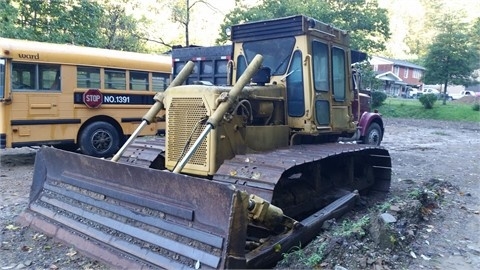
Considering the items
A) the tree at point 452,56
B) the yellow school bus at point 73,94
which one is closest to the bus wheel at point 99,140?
the yellow school bus at point 73,94

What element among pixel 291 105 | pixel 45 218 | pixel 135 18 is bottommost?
pixel 45 218

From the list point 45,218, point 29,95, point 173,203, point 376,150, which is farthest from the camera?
point 29,95

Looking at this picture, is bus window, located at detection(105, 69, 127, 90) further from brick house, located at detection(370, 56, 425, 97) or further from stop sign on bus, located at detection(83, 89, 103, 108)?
brick house, located at detection(370, 56, 425, 97)

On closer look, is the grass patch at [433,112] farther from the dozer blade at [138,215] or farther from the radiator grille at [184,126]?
the dozer blade at [138,215]

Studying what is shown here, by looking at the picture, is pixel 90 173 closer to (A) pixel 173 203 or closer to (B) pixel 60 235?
(B) pixel 60 235

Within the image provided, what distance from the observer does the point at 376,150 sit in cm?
659

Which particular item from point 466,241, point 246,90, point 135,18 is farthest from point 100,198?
point 135,18

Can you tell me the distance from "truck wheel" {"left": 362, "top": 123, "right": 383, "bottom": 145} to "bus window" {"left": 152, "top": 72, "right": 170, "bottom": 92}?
18.8 feet

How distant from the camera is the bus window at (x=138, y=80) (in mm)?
11031

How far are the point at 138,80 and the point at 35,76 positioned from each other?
2634 mm

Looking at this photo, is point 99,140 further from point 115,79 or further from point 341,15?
point 341,15

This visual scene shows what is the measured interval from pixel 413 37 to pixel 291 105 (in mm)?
71870

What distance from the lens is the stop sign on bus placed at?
10054 millimetres

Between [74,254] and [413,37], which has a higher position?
[413,37]
